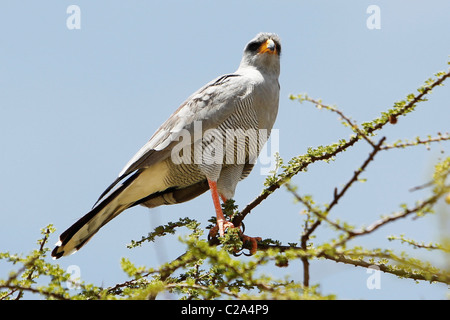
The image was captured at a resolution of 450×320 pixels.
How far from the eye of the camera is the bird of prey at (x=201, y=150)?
198 inches

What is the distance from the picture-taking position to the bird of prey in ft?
16.5

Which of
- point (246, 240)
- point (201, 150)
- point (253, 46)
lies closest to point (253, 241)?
point (246, 240)

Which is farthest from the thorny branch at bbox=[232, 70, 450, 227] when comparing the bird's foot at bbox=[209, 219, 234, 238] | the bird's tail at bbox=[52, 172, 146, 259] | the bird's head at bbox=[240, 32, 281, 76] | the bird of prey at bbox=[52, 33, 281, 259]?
the bird's head at bbox=[240, 32, 281, 76]

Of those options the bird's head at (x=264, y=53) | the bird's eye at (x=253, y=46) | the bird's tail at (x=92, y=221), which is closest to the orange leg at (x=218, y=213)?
the bird's tail at (x=92, y=221)

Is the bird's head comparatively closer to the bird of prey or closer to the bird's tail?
the bird of prey

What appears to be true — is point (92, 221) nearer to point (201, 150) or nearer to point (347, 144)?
point (201, 150)

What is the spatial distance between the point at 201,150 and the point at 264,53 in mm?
1483

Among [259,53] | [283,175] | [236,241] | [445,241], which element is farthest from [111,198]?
[445,241]

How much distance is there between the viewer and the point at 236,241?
Result: 3705mm

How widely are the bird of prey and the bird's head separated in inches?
13.8

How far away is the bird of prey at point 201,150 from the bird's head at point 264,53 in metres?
0.35

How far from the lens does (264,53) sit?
5.86 m
